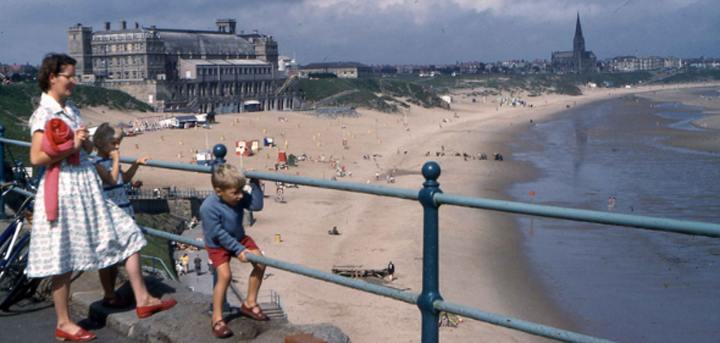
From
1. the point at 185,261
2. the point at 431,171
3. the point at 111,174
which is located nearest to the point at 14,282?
the point at 111,174

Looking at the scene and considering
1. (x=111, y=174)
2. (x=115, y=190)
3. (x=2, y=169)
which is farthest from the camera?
(x=2, y=169)

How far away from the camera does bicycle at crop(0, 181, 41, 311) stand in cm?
494

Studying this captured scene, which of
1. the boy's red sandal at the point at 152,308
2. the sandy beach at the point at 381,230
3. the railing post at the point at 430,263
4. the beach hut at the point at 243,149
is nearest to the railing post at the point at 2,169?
the boy's red sandal at the point at 152,308

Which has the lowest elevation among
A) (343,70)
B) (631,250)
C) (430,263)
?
(631,250)

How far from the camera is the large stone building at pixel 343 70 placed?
471 feet

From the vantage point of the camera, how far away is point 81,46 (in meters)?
83.3

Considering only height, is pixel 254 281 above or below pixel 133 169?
below

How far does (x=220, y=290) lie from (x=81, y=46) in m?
88.2

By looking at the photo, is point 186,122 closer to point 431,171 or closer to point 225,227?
point 225,227

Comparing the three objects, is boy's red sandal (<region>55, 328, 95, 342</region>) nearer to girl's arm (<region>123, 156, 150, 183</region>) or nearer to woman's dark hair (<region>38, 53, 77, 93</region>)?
girl's arm (<region>123, 156, 150, 183</region>)

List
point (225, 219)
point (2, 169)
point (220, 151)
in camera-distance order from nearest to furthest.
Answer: point (225, 219), point (220, 151), point (2, 169)

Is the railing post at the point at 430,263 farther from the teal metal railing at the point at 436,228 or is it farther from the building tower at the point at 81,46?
the building tower at the point at 81,46

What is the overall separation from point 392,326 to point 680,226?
11.3 metres

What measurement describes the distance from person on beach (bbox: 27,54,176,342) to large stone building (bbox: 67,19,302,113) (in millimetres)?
70475
